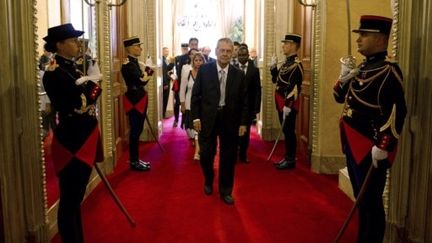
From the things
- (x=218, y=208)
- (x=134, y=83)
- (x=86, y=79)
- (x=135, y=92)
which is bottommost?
(x=218, y=208)

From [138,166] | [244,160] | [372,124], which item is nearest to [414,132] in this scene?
[372,124]

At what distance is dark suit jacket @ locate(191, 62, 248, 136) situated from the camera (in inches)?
195

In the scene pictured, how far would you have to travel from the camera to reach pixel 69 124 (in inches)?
132

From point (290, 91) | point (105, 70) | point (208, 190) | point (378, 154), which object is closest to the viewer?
point (378, 154)

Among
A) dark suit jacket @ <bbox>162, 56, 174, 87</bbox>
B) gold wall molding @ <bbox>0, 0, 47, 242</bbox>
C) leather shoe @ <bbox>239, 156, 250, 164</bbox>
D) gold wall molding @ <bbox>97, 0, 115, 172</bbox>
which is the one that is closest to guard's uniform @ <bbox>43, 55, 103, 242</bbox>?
gold wall molding @ <bbox>0, 0, 47, 242</bbox>

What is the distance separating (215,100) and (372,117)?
204cm

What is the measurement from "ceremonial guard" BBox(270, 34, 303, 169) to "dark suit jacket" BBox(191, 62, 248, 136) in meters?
1.35

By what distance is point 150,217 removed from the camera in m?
4.61

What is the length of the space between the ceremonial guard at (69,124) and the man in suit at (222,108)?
1708 millimetres

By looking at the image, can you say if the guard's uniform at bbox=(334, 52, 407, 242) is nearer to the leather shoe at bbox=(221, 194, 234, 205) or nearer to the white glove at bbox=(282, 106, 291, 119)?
the leather shoe at bbox=(221, 194, 234, 205)

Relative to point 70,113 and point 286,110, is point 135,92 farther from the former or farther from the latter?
point 70,113

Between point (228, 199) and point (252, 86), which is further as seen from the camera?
point (252, 86)

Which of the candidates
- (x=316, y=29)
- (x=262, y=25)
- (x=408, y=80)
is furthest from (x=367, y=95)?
(x=262, y=25)

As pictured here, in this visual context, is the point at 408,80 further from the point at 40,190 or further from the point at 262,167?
the point at 262,167
